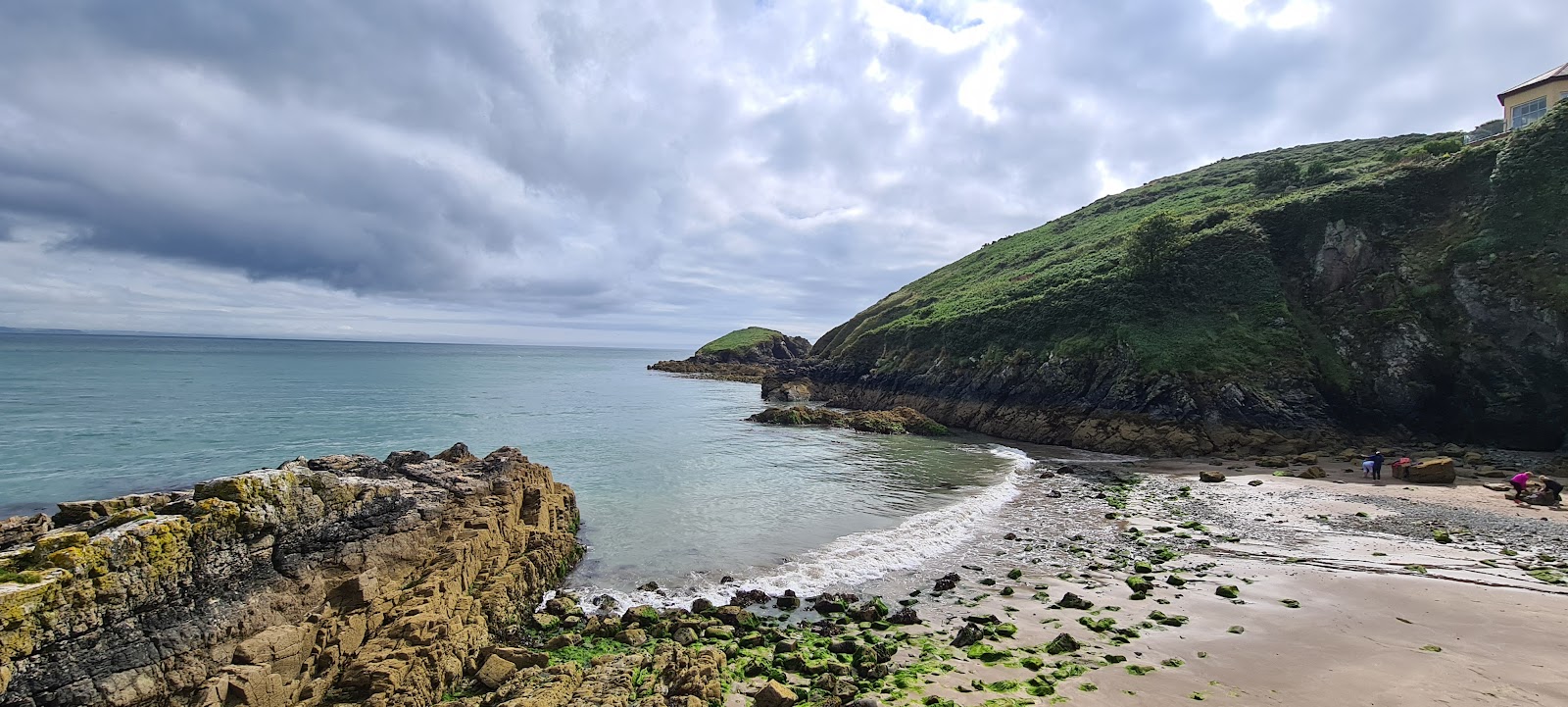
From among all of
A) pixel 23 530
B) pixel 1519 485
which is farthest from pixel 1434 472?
pixel 23 530

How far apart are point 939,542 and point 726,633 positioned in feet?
27.1

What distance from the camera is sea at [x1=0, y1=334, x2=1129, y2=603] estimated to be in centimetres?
1625

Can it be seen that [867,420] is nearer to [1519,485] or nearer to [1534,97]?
[1519,485]

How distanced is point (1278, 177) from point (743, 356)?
301 ft

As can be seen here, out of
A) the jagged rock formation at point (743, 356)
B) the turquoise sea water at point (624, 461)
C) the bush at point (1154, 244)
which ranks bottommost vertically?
the turquoise sea water at point (624, 461)

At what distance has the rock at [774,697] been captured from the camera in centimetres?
838

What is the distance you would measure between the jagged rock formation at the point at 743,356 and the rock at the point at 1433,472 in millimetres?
90534

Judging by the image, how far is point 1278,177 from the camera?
57500 millimetres

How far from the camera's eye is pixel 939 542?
1728cm

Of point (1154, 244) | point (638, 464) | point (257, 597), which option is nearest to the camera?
point (257, 597)

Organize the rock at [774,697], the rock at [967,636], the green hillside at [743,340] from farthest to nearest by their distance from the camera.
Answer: the green hillside at [743,340], the rock at [967,636], the rock at [774,697]

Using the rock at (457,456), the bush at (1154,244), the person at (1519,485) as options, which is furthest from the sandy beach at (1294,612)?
the bush at (1154,244)

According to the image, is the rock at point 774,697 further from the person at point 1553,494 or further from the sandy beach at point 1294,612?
the person at point 1553,494

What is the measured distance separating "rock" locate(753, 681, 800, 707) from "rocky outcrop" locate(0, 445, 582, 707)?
14.7 feet
